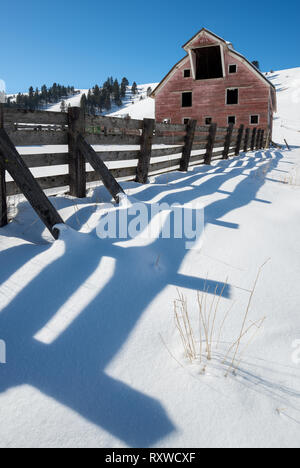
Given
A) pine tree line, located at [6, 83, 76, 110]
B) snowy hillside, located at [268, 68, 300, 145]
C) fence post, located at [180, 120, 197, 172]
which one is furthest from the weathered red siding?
pine tree line, located at [6, 83, 76, 110]

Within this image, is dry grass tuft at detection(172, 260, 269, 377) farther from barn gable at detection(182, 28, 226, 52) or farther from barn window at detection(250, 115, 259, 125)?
barn gable at detection(182, 28, 226, 52)

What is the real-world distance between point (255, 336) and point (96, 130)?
168 inches

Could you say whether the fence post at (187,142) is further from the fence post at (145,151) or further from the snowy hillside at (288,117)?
the snowy hillside at (288,117)

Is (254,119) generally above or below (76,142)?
above

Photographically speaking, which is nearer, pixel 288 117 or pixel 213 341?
pixel 213 341

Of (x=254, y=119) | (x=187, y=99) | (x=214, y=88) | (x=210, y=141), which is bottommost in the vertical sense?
(x=210, y=141)

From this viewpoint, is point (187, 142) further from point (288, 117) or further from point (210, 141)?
point (288, 117)

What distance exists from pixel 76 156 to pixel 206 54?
24.6m

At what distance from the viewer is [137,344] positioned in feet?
6.24

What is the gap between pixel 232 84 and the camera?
24.6 m

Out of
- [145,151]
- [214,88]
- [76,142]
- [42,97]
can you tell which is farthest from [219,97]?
[42,97]

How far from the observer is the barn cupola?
77.2 feet
